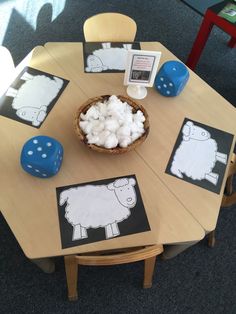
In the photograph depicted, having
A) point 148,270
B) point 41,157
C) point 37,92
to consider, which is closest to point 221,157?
point 148,270

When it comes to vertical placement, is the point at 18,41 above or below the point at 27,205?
below

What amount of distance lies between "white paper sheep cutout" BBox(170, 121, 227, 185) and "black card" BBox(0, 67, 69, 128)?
0.58 metres

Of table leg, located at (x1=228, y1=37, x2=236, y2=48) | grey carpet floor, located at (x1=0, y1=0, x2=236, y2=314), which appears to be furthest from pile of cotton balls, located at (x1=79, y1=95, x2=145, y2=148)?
table leg, located at (x1=228, y1=37, x2=236, y2=48)

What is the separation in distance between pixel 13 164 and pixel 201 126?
2.64ft

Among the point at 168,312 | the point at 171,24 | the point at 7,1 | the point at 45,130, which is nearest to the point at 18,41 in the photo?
the point at 7,1

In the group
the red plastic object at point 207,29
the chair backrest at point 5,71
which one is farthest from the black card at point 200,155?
the red plastic object at point 207,29

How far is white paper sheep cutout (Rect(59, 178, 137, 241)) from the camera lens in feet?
3.25

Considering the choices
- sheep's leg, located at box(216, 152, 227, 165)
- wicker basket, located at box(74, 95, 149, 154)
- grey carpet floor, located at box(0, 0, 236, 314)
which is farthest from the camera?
grey carpet floor, located at box(0, 0, 236, 314)

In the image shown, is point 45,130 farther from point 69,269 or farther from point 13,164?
point 69,269

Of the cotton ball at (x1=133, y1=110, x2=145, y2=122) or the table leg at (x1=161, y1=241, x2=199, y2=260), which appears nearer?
the cotton ball at (x1=133, y1=110, x2=145, y2=122)

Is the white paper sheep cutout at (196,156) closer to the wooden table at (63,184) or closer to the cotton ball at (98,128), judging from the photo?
the wooden table at (63,184)

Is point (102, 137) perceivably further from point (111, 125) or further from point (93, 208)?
point (93, 208)

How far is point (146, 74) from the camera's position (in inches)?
48.0

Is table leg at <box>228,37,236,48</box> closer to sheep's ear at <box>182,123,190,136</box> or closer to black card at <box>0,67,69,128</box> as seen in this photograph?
sheep's ear at <box>182,123,190,136</box>
